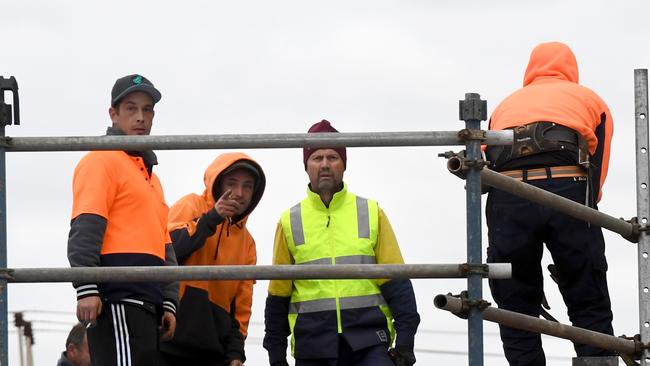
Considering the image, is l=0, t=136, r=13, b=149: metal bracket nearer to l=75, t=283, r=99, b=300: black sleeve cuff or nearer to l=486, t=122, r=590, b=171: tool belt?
l=75, t=283, r=99, b=300: black sleeve cuff

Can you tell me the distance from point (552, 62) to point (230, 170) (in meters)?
1.78

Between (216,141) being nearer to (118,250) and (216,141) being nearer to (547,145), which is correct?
(118,250)

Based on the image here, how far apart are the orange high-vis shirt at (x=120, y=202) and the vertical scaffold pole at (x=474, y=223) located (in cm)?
146

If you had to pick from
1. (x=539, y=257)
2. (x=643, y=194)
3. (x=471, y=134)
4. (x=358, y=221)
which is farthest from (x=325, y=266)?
(x=539, y=257)

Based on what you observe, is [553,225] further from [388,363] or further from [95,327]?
[95,327]

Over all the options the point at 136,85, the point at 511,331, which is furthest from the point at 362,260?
the point at 136,85

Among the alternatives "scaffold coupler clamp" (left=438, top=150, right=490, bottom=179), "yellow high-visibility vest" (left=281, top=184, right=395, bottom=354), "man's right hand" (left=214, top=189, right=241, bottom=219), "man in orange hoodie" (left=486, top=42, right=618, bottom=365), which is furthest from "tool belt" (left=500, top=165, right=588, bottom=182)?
"scaffold coupler clamp" (left=438, top=150, right=490, bottom=179)

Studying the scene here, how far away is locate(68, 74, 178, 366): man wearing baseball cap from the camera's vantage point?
6.66m

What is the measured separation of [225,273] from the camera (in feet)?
19.5

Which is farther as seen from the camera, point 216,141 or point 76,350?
point 76,350

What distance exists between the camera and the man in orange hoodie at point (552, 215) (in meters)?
8.08

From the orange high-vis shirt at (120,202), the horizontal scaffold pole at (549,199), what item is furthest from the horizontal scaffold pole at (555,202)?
the orange high-vis shirt at (120,202)

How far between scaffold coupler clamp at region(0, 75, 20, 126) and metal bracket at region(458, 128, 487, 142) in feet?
5.11

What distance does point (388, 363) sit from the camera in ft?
26.1
